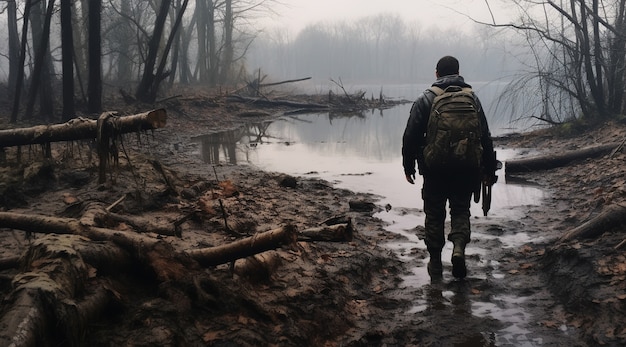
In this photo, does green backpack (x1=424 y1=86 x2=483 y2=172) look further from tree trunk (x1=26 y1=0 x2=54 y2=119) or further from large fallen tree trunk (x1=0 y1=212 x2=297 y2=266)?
tree trunk (x1=26 y1=0 x2=54 y2=119)

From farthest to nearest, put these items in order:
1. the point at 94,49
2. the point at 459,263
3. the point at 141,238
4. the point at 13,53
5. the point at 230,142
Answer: the point at 13,53, the point at 230,142, the point at 94,49, the point at 459,263, the point at 141,238

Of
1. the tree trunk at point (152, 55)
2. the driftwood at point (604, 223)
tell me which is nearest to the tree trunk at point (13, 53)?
the tree trunk at point (152, 55)

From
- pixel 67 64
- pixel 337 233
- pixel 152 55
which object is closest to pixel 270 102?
pixel 152 55

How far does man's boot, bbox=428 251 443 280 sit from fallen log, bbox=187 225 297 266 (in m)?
2.06

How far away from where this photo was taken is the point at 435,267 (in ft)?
17.6

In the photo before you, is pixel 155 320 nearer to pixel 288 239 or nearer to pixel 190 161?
pixel 288 239

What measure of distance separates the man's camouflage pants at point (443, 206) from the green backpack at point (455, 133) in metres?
0.25

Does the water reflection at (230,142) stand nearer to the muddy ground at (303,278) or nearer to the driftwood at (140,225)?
the muddy ground at (303,278)

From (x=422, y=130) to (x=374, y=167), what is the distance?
7.22m

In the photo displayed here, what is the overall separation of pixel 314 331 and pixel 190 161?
8823mm

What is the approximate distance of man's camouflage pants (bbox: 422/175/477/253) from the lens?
530 centimetres

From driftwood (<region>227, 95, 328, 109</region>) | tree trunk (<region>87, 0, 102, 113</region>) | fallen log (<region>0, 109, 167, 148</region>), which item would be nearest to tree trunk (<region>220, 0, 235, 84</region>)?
driftwood (<region>227, 95, 328, 109</region>)

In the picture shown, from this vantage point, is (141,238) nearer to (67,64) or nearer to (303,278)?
(303,278)

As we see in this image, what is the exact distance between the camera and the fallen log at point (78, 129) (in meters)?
5.75
